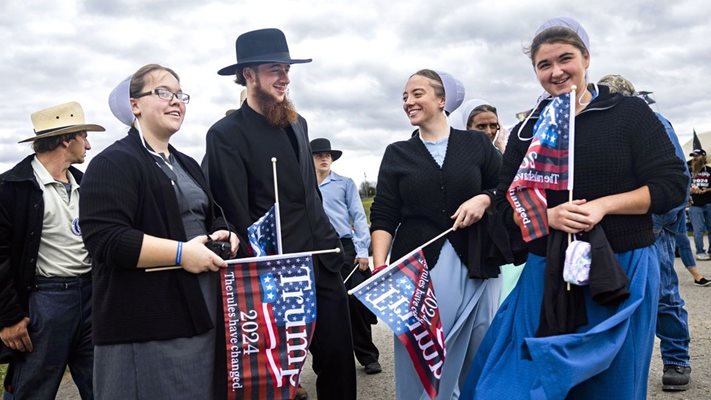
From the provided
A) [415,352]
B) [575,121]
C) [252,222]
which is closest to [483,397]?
[415,352]

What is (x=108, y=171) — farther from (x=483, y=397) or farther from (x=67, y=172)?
(x=483, y=397)

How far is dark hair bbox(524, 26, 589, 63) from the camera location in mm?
2838

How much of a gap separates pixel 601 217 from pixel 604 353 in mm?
573

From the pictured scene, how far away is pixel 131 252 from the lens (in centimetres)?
273

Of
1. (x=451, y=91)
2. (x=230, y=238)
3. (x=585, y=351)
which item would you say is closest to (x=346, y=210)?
(x=451, y=91)

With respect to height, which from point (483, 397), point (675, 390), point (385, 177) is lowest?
point (675, 390)

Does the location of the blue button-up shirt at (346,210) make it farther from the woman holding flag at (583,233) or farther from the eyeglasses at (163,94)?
the woman holding flag at (583,233)

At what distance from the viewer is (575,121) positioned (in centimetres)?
285

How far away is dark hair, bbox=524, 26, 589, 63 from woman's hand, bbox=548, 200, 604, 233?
0.74 m

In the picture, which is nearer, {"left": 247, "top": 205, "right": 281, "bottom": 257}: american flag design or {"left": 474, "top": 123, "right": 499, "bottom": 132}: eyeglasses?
{"left": 247, "top": 205, "right": 281, "bottom": 257}: american flag design

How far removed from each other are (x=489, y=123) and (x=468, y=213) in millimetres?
2071

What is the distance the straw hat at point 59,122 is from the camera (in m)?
4.16

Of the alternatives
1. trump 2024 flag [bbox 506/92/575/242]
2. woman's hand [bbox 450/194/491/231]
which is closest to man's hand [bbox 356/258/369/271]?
woman's hand [bbox 450/194/491/231]

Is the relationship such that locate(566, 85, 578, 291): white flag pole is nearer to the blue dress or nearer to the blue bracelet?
the blue dress
